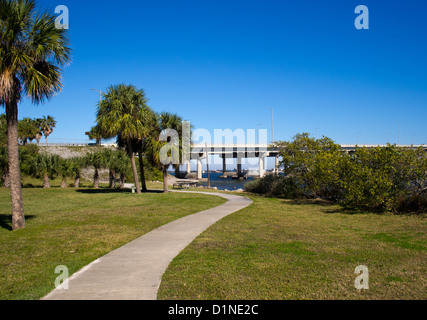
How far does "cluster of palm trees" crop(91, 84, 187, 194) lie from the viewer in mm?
23156

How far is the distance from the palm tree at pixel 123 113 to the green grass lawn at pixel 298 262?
14.1 meters

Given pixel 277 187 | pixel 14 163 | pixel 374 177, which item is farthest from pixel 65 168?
pixel 374 177

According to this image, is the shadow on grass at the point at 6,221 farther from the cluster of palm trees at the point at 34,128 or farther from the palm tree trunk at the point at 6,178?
the cluster of palm trees at the point at 34,128

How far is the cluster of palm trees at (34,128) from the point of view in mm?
62966

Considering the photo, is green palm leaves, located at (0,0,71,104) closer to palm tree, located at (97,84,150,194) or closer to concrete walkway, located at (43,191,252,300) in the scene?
concrete walkway, located at (43,191,252,300)

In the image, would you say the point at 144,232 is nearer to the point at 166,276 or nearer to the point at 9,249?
the point at 9,249

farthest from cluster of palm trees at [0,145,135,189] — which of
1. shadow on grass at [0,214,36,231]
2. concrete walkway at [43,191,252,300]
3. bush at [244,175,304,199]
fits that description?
concrete walkway at [43,191,252,300]

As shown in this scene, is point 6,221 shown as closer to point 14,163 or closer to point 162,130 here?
point 14,163

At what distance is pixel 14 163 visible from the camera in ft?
34.6

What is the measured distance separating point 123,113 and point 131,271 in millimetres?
19254

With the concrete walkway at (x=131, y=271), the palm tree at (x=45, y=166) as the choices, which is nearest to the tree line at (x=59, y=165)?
the palm tree at (x=45, y=166)

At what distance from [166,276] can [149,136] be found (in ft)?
66.9

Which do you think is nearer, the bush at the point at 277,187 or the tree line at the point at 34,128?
the bush at the point at 277,187

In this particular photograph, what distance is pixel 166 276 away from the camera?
19.5ft
